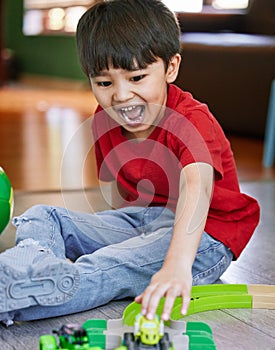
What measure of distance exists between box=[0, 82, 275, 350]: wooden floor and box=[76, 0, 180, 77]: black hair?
1.30 ft

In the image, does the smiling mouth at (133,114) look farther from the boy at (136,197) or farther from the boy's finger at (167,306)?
the boy's finger at (167,306)

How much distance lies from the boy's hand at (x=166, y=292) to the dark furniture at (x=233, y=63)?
7.22ft

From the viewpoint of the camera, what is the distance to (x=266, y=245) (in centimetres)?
148

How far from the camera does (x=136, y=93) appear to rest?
44.2 inches

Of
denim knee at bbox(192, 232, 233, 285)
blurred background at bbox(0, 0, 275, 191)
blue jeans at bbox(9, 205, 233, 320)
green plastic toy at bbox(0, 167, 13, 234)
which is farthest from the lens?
blurred background at bbox(0, 0, 275, 191)

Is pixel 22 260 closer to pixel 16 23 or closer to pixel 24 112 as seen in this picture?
pixel 24 112

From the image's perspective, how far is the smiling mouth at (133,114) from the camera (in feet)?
3.78

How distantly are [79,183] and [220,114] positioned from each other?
1.30 metres

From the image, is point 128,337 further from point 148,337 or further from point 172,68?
point 172,68

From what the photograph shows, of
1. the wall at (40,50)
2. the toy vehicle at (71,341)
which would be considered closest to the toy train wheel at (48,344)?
the toy vehicle at (71,341)

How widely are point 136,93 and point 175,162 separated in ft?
0.44

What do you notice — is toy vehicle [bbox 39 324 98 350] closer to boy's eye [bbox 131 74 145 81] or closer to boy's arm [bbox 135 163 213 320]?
boy's arm [bbox 135 163 213 320]

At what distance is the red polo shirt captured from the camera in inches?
44.7

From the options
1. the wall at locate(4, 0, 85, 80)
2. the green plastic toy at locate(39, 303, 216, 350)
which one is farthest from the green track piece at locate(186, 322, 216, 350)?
the wall at locate(4, 0, 85, 80)
